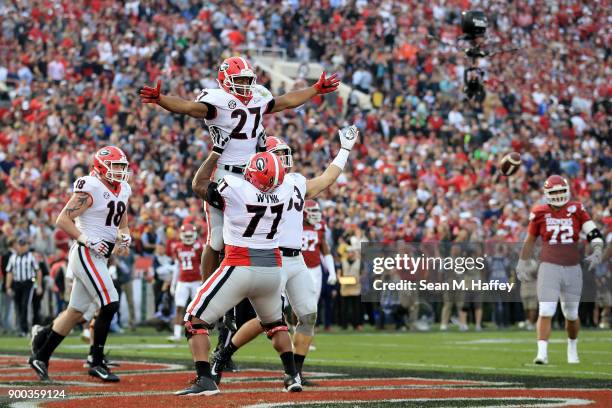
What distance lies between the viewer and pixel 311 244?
14633mm

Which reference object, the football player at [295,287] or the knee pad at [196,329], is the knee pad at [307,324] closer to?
the football player at [295,287]

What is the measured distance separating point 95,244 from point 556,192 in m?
4.99

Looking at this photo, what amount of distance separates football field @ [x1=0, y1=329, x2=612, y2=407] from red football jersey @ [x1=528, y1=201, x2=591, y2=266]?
112 cm

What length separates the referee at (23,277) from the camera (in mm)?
18781

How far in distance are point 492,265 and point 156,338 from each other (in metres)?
5.09

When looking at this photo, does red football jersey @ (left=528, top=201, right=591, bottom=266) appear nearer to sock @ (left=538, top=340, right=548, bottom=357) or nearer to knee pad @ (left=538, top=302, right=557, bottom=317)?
knee pad @ (left=538, top=302, right=557, bottom=317)

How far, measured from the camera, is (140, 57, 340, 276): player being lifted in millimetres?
9305

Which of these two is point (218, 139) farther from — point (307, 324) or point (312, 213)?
point (312, 213)

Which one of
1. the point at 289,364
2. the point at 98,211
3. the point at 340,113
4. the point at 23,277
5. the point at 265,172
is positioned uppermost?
the point at 340,113

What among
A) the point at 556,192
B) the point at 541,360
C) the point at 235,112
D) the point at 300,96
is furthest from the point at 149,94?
the point at 541,360

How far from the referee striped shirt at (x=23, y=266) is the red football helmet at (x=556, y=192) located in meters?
9.02

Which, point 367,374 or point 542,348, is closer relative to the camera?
point 367,374

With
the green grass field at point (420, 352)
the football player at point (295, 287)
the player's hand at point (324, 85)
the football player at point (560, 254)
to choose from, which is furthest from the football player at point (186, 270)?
the player's hand at point (324, 85)

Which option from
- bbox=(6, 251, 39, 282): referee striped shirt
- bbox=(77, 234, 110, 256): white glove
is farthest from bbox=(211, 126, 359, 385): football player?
bbox=(6, 251, 39, 282): referee striped shirt
